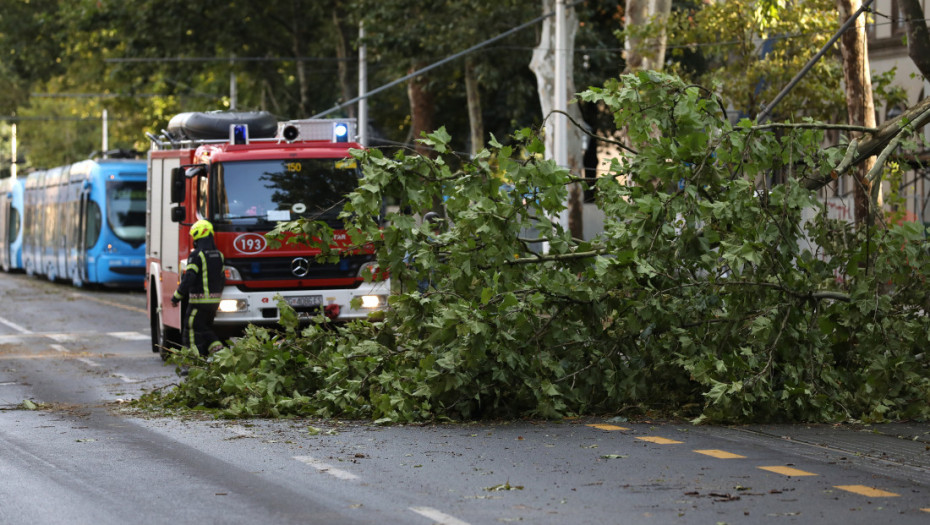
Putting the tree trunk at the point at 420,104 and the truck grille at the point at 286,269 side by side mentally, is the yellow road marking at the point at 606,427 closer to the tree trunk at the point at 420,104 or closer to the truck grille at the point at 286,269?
the truck grille at the point at 286,269

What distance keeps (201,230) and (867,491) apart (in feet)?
30.8

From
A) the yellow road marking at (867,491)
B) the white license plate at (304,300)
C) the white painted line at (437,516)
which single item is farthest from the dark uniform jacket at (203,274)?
the yellow road marking at (867,491)

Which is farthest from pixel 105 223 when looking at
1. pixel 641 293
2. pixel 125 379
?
pixel 641 293

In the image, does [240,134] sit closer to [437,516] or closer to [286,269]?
[286,269]

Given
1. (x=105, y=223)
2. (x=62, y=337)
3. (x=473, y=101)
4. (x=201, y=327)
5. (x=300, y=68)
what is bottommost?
(x=62, y=337)

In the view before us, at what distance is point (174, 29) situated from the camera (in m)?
44.3

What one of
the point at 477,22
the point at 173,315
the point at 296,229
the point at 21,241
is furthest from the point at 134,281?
the point at 296,229

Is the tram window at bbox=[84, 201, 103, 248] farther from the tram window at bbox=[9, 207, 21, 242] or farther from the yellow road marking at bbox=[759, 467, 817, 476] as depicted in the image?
the yellow road marking at bbox=[759, 467, 817, 476]

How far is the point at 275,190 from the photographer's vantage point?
55.8 feet

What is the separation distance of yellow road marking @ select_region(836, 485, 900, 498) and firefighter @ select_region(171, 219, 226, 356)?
889 centimetres

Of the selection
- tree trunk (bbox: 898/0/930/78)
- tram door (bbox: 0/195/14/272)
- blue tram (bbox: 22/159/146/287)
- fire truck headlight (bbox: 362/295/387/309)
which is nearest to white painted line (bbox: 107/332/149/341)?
fire truck headlight (bbox: 362/295/387/309)

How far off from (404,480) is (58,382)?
7.62m

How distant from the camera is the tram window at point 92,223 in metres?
35.7

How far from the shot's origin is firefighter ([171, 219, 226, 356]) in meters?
16.2
